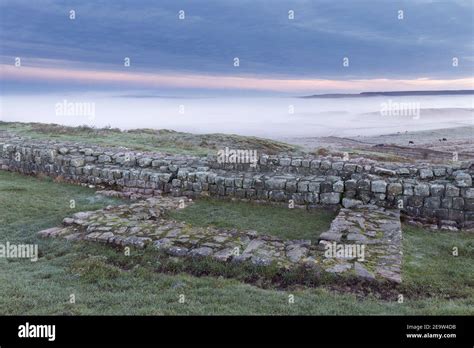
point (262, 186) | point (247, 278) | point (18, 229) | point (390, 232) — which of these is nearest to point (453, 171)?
point (390, 232)

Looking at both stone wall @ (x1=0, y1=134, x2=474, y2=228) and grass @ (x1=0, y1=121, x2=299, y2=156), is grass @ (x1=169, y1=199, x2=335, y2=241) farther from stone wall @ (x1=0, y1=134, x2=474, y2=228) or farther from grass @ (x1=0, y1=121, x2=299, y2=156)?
grass @ (x1=0, y1=121, x2=299, y2=156)

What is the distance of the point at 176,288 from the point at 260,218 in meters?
5.00

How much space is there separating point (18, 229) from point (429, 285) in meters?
9.06

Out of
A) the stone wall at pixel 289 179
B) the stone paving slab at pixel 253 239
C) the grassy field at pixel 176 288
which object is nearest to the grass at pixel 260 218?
the stone wall at pixel 289 179

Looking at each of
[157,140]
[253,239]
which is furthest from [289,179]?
[157,140]

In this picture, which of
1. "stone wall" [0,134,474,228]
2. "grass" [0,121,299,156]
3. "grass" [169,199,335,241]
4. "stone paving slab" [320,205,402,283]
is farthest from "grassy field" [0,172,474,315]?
"grass" [0,121,299,156]

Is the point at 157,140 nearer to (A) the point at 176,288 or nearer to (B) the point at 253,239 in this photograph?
(B) the point at 253,239

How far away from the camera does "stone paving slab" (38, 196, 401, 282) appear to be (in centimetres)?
733

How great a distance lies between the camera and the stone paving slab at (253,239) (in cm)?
733

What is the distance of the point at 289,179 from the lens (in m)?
12.4

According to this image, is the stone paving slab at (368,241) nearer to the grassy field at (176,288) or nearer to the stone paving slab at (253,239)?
the stone paving slab at (253,239)

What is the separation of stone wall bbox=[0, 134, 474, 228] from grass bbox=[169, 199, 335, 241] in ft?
1.58

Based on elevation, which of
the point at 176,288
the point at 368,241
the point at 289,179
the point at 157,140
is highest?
the point at 157,140

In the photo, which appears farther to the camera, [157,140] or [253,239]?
[157,140]
